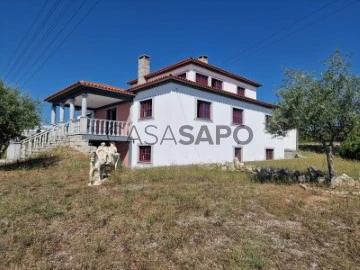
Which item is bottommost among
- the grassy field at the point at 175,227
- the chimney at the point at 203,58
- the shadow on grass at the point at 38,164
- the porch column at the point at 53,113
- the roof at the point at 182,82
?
the grassy field at the point at 175,227

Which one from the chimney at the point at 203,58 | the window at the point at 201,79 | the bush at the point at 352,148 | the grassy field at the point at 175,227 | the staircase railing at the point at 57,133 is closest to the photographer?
the grassy field at the point at 175,227

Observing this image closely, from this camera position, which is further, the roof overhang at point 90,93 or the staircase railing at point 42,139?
the staircase railing at point 42,139

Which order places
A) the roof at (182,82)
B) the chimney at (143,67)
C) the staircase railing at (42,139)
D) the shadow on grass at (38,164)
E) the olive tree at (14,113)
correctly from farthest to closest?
1. the chimney at (143,67)
2. the staircase railing at (42,139)
3. the roof at (182,82)
4. the shadow on grass at (38,164)
5. the olive tree at (14,113)

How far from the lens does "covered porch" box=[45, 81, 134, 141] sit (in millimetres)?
16406

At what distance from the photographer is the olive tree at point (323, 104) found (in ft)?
27.6

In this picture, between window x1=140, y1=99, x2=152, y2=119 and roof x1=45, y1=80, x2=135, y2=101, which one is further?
window x1=140, y1=99, x2=152, y2=119

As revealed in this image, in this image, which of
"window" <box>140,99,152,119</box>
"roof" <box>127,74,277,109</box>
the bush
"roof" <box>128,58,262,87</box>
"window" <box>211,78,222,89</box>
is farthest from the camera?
"window" <box>211,78,222,89</box>

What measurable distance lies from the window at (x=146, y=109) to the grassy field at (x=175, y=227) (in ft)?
31.8

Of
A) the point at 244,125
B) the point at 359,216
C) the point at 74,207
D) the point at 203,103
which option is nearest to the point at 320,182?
the point at 359,216

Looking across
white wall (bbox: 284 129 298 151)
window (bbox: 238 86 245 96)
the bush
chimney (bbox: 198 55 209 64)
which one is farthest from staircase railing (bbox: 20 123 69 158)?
white wall (bbox: 284 129 298 151)

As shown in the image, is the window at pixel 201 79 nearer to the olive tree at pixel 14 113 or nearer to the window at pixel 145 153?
the window at pixel 145 153

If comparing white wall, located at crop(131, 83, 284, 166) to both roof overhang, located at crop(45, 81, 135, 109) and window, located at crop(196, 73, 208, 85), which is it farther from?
window, located at crop(196, 73, 208, 85)

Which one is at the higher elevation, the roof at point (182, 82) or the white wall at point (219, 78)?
the white wall at point (219, 78)

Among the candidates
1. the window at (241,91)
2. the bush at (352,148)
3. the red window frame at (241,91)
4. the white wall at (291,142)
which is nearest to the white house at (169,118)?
the red window frame at (241,91)
